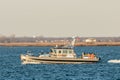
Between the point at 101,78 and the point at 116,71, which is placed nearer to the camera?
the point at 101,78

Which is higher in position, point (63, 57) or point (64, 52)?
point (64, 52)

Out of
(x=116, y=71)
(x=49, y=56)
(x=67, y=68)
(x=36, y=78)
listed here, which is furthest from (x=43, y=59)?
(x=36, y=78)

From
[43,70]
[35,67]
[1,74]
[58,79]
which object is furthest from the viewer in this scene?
[35,67]

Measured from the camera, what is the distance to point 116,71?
8812 centimetres

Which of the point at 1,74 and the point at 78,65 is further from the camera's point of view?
the point at 78,65

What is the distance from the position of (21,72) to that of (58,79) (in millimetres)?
13531

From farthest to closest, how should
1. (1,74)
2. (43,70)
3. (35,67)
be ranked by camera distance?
1. (35,67)
2. (43,70)
3. (1,74)

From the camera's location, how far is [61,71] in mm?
87812

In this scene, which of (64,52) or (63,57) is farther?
(64,52)

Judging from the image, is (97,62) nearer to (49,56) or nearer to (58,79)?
(49,56)

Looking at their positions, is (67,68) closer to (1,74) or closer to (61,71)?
(61,71)

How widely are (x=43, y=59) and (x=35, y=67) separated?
4015 mm

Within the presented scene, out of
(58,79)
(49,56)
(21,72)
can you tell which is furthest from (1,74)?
(49,56)

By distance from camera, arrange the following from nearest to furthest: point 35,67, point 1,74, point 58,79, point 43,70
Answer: point 58,79
point 1,74
point 43,70
point 35,67
